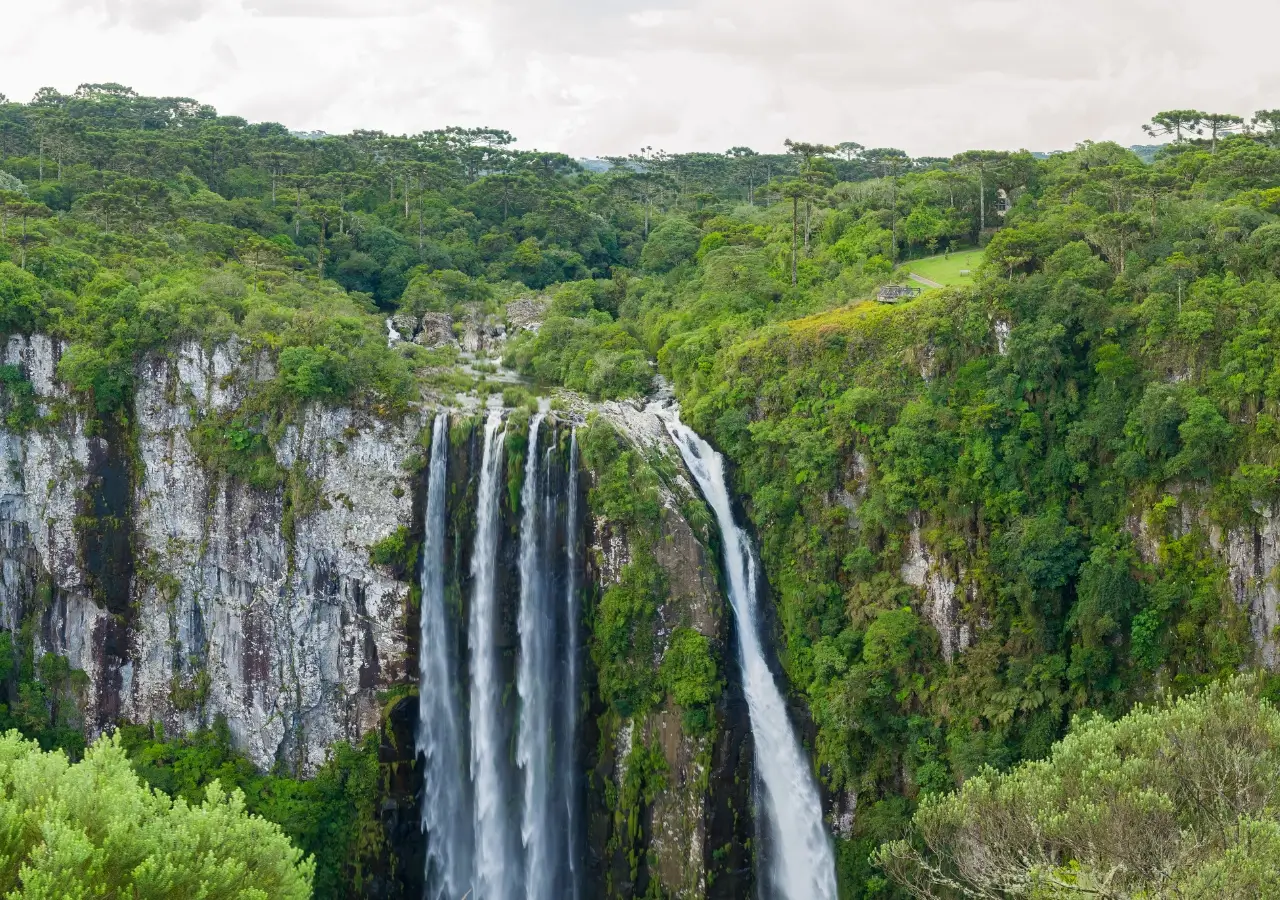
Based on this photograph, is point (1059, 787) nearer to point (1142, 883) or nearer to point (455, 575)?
point (1142, 883)

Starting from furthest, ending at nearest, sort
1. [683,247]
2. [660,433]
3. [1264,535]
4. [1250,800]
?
[683,247] < [660,433] < [1264,535] < [1250,800]

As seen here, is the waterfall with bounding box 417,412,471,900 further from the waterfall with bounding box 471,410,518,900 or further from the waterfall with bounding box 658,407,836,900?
the waterfall with bounding box 658,407,836,900

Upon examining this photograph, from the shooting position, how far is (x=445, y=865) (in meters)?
26.7

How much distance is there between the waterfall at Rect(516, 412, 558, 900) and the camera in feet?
85.3

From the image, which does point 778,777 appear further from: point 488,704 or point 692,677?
point 488,704

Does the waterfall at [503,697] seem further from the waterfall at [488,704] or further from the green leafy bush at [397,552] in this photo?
the green leafy bush at [397,552]

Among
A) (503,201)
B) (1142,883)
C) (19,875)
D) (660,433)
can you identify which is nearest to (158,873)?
(19,875)

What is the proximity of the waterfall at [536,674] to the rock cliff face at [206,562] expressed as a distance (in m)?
3.36

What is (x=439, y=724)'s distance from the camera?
Result: 27266 mm

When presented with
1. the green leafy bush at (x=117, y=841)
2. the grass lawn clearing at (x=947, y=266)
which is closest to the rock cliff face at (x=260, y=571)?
the green leafy bush at (x=117, y=841)

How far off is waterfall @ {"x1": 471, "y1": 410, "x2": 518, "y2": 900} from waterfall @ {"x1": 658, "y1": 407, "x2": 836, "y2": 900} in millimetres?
6313

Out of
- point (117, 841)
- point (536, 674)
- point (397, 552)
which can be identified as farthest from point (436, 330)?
point (117, 841)

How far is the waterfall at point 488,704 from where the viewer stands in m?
26.1

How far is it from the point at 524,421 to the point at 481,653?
6205mm
